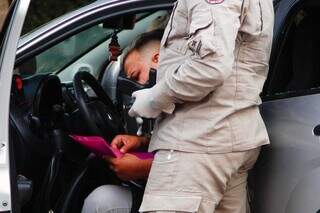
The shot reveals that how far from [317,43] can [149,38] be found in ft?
2.19

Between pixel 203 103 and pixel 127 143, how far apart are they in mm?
433

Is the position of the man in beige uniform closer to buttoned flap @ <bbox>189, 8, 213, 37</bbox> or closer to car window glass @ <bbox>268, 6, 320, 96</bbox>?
buttoned flap @ <bbox>189, 8, 213, 37</bbox>

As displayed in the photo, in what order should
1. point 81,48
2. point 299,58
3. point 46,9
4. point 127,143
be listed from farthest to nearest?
point 81,48, point 46,9, point 299,58, point 127,143

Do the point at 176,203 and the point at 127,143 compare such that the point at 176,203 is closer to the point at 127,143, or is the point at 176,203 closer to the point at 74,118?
the point at 127,143

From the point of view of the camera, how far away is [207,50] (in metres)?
2.28

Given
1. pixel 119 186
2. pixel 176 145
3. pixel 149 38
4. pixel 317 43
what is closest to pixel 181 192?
pixel 176 145

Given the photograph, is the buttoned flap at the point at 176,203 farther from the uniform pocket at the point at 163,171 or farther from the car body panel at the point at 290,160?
the car body panel at the point at 290,160

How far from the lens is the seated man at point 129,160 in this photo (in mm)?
2641

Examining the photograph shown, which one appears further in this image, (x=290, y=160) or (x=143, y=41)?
(x=143, y=41)

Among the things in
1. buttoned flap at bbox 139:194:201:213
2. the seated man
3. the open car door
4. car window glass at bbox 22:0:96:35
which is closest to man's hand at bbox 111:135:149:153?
the seated man

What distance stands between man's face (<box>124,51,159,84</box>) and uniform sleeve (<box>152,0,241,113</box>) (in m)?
0.52

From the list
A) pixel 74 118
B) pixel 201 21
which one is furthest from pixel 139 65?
pixel 201 21

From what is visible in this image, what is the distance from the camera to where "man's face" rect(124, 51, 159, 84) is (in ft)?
9.44

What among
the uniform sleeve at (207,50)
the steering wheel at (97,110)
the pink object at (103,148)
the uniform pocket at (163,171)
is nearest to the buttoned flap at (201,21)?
the uniform sleeve at (207,50)
